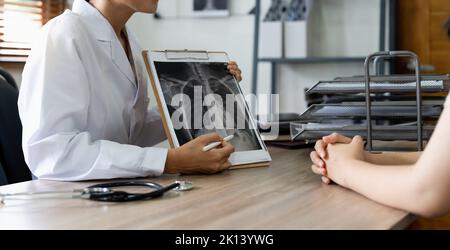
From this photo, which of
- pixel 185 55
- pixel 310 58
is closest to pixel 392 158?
pixel 185 55

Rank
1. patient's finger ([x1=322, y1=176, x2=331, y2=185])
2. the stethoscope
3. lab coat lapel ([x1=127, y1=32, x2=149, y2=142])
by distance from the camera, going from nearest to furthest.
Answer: the stethoscope, patient's finger ([x1=322, y1=176, x2=331, y2=185]), lab coat lapel ([x1=127, y1=32, x2=149, y2=142])

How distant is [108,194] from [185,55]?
20.5 inches

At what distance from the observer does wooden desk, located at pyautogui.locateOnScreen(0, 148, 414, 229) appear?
737 mm

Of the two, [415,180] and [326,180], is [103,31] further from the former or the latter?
[415,180]

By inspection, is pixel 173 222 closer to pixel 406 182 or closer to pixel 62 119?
pixel 406 182

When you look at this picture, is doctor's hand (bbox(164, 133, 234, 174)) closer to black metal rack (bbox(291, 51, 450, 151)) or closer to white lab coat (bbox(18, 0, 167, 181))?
white lab coat (bbox(18, 0, 167, 181))

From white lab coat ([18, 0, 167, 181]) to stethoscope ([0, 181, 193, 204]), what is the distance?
0.32ft

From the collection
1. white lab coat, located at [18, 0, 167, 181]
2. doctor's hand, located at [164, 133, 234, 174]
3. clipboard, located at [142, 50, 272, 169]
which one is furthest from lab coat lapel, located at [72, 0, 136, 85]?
doctor's hand, located at [164, 133, 234, 174]

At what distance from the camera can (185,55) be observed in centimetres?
132

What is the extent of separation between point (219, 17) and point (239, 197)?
263cm

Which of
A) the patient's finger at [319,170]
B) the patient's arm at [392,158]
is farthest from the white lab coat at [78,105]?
the patient's arm at [392,158]

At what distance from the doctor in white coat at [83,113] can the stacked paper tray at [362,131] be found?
0.94 feet

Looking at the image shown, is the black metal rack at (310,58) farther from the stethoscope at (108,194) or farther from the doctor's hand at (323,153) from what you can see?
the stethoscope at (108,194)
